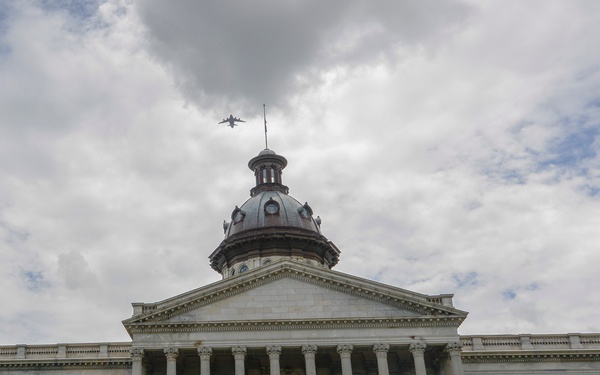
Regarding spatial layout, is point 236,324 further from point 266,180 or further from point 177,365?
point 266,180

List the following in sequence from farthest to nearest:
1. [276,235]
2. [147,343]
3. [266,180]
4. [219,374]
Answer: [266,180], [276,235], [219,374], [147,343]

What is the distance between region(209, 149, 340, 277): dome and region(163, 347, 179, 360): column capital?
2003cm

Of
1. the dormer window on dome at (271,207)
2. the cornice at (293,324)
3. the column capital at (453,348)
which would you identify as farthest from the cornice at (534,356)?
the dormer window on dome at (271,207)

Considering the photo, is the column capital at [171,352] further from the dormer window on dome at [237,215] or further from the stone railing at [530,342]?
the dormer window on dome at [237,215]

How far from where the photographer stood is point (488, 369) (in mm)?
48969

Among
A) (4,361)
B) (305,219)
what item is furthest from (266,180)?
(4,361)

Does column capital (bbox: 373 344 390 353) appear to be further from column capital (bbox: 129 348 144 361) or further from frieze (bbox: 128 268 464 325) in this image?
column capital (bbox: 129 348 144 361)

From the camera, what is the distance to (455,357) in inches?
1738

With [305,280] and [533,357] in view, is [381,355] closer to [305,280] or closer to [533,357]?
[305,280]

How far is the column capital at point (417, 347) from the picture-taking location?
44.5 metres

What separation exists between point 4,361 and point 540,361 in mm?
35447

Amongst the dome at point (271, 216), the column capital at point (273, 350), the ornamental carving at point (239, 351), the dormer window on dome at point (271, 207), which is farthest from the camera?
the dormer window on dome at point (271, 207)

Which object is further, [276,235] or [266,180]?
[266,180]

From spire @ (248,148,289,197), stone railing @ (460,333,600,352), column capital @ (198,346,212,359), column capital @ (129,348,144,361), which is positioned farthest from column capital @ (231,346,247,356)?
spire @ (248,148,289,197)
